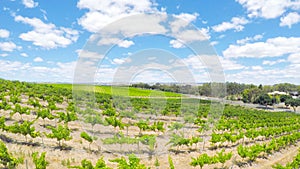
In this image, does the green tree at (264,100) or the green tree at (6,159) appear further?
the green tree at (264,100)

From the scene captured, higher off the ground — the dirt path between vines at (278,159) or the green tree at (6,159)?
the green tree at (6,159)

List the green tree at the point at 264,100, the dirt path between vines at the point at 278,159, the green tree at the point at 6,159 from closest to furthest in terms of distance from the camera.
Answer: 1. the green tree at the point at 6,159
2. the dirt path between vines at the point at 278,159
3. the green tree at the point at 264,100

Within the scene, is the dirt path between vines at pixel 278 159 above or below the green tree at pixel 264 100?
below

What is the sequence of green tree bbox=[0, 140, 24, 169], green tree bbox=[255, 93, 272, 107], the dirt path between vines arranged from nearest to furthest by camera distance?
1. green tree bbox=[0, 140, 24, 169]
2. the dirt path between vines
3. green tree bbox=[255, 93, 272, 107]

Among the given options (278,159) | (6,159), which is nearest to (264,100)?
(278,159)

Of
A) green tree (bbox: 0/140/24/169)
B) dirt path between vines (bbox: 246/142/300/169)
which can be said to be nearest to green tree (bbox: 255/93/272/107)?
dirt path between vines (bbox: 246/142/300/169)

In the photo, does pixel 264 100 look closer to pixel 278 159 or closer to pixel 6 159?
pixel 278 159

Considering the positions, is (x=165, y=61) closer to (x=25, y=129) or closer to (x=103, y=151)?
(x=103, y=151)

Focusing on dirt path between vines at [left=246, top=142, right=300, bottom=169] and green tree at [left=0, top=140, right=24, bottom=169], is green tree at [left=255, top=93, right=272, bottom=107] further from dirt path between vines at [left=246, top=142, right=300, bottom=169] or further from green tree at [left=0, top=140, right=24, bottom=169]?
green tree at [left=0, top=140, right=24, bottom=169]

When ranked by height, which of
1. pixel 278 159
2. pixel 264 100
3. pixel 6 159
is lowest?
pixel 278 159

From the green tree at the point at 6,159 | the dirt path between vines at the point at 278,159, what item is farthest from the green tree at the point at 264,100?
the green tree at the point at 6,159

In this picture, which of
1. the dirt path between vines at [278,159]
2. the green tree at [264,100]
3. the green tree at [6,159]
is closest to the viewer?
the green tree at [6,159]

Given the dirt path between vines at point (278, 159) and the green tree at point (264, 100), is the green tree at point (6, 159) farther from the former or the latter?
the green tree at point (264, 100)

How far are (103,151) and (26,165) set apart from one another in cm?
465
